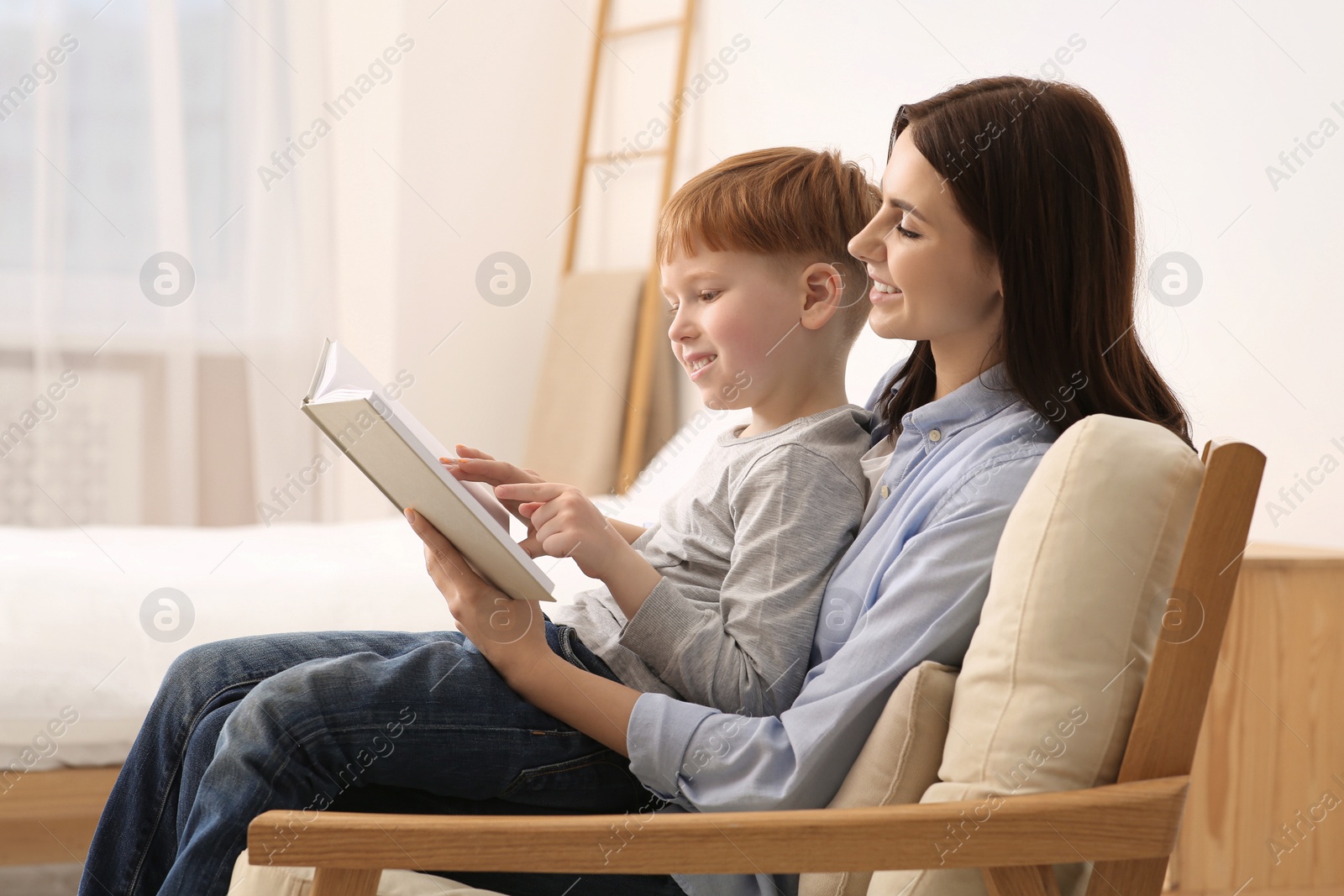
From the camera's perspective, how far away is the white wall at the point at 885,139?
173 cm

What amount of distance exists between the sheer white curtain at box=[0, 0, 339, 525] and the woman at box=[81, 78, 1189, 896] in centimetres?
245

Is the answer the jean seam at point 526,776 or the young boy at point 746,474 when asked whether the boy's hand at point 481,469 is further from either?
the jean seam at point 526,776

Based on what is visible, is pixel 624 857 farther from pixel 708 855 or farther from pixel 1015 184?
pixel 1015 184

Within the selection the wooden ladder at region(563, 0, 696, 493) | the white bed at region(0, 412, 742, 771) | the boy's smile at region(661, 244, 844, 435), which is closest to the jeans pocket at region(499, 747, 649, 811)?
the boy's smile at region(661, 244, 844, 435)

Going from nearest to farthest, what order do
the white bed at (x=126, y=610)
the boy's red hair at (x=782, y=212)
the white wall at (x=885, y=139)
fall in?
the boy's red hair at (x=782, y=212)
the white bed at (x=126, y=610)
the white wall at (x=885, y=139)

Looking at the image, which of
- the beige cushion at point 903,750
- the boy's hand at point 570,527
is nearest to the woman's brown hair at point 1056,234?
the beige cushion at point 903,750

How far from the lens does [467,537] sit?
95 centimetres

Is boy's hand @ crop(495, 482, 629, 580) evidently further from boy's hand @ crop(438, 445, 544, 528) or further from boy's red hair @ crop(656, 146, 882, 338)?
boy's red hair @ crop(656, 146, 882, 338)

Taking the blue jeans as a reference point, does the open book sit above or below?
above

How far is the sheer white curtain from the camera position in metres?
3.13

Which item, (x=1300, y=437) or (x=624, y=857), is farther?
(x=1300, y=437)

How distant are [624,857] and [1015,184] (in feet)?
2.13

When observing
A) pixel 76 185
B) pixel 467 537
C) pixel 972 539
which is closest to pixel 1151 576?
→ pixel 972 539

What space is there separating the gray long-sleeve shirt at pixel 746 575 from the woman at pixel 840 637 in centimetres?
4
